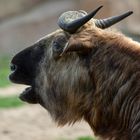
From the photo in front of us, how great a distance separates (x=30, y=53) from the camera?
5316 mm

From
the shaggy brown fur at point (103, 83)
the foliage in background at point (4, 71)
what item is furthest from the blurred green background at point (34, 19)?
the shaggy brown fur at point (103, 83)

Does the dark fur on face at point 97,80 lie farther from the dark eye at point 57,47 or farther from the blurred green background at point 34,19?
the blurred green background at point 34,19

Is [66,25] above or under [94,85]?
above

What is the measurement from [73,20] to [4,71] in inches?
320

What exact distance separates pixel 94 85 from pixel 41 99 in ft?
2.32

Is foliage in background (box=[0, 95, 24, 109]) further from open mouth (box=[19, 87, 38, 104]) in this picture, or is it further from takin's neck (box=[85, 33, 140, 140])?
takin's neck (box=[85, 33, 140, 140])

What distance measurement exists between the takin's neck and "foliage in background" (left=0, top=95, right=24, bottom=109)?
18.9 feet

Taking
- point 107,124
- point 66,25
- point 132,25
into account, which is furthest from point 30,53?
point 132,25

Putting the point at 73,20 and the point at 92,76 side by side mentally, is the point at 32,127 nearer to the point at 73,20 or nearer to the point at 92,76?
the point at 73,20

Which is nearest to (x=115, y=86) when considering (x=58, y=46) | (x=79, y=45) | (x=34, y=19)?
(x=79, y=45)

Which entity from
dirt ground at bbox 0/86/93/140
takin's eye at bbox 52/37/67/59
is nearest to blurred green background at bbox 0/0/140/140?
dirt ground at bbox 0/86/93/140

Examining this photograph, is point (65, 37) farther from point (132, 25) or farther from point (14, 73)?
point (132, 25)

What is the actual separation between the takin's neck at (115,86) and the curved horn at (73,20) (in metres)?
0.22

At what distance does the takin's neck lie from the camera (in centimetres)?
457
